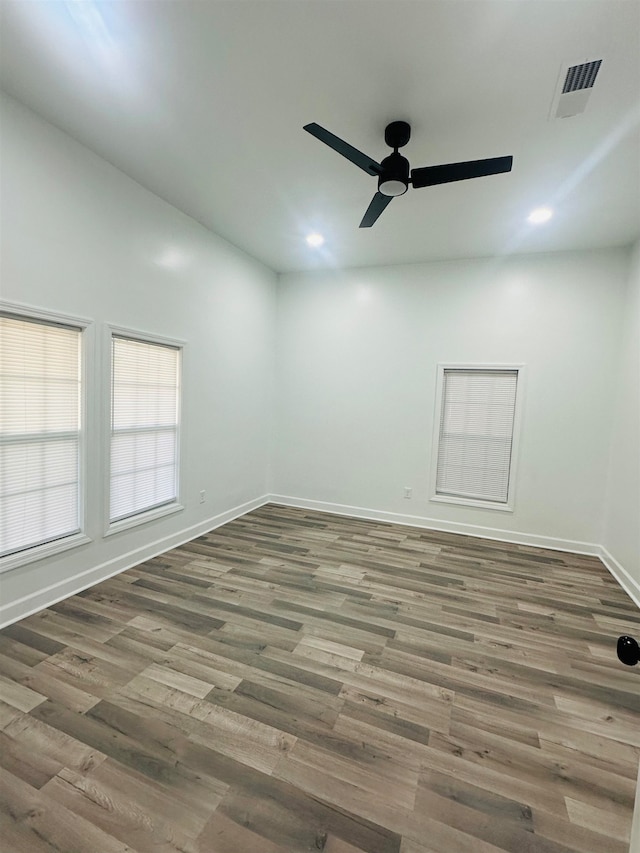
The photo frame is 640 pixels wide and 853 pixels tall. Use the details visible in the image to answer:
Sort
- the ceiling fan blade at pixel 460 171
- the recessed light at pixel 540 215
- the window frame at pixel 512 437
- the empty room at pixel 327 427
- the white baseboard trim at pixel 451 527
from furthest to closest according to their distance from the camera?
the window frame at pixel 512 437, the white baseboard trim at pixel 451 527, the recessed light at pixel 540 215, the ceiling fan blade at pixel 460 171, the empty room at pixel 327 427

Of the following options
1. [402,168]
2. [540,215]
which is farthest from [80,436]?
[540,215]

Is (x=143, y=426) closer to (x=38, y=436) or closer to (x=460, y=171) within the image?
(x=38, y=436)

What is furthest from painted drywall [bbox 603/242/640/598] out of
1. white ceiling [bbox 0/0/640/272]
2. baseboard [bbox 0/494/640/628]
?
white ceiling [bbox 0/0/640/272]

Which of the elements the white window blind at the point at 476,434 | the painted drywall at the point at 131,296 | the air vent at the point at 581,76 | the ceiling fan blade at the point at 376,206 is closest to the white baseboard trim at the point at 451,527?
the white window blind at the point at 476,434

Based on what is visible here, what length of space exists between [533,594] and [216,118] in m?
4.20

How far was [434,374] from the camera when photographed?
4.66 metres

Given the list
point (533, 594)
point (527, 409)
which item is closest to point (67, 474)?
point (533, 594)

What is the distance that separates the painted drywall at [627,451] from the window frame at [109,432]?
4.19 metres

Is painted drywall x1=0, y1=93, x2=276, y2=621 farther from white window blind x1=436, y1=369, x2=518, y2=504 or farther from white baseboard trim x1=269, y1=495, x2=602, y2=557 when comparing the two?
white window blind x1=436, y1=369, x2=518, y2=504

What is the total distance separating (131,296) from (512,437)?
4.17m

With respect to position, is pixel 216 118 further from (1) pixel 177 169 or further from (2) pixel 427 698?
(2) pixel 427 698

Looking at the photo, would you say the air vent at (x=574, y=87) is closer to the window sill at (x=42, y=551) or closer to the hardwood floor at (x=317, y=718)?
the hardwood floor at (x=317, y=718)

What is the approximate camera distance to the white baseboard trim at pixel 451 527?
13.8ft

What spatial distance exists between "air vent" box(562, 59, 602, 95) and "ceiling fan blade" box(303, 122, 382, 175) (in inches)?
39.6
